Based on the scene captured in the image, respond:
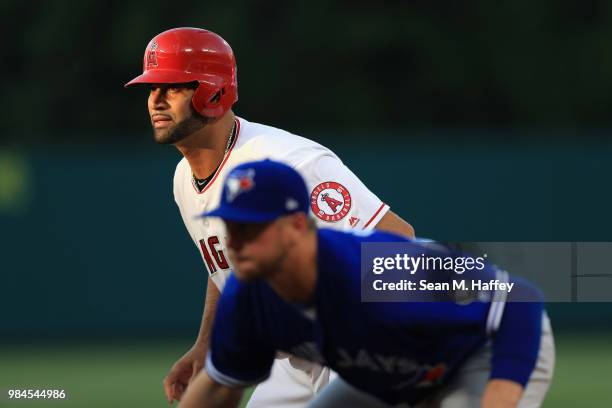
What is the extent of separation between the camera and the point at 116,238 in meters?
17.3

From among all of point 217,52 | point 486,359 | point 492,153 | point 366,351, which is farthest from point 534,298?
point 492,153

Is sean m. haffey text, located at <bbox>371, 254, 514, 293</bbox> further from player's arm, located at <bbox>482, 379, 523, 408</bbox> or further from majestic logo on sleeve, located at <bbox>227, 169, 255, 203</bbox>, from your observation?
majestic logo on sleeve, located at <bbox>227, 169, 255, 203</bbox>

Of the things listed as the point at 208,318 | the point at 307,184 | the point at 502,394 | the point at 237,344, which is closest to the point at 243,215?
the point at 237,344

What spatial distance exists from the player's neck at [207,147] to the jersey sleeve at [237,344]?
5.68 ft

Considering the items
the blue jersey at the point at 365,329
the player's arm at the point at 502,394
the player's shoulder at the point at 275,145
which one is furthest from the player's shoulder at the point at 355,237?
the player's shoulder at the point at 275,145

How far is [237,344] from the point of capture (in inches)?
208

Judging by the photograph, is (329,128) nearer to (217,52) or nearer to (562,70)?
(562,70)

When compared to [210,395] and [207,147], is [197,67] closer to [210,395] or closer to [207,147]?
[207,147]

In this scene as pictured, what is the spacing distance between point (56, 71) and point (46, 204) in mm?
9876

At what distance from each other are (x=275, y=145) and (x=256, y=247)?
2.09 metres

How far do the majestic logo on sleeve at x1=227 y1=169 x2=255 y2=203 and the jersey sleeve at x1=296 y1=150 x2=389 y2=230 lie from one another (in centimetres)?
170

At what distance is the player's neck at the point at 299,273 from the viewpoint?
4.90 metres

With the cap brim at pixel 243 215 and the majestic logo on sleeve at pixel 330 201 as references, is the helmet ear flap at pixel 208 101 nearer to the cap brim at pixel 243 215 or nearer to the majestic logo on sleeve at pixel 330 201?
the majestic logo on sleeve at pixel 330 201

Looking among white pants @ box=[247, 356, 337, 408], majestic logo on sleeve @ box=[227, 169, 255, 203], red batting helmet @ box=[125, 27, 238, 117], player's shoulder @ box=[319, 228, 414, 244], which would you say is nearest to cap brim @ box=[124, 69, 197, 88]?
red batting helmet @ box=[125, 27, 238, 117]
